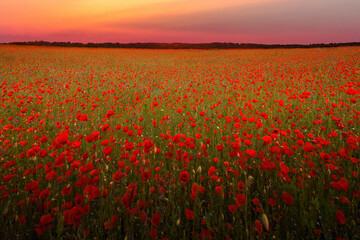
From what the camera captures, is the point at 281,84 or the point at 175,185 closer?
the point at 175,185

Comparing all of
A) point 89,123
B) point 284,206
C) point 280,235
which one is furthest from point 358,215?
point 89,123

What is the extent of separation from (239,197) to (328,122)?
312 centimetres

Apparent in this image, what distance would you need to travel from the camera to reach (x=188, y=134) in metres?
3.00

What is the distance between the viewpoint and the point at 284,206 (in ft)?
4.98

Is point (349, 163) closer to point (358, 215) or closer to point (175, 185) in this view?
point (358, 215)

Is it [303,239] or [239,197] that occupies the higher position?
[239,197]

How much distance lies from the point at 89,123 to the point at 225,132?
258cm

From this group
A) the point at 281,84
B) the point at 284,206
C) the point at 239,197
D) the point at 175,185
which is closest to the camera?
the point at 239,197

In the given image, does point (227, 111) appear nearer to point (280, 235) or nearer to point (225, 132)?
point (225, 132)

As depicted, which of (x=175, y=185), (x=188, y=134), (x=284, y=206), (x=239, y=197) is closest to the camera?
(x=239, y=197)

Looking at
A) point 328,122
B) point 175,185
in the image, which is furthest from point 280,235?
point 328,122

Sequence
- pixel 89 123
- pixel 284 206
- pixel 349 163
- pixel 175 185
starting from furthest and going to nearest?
pixel 89 123, pixel 349 163, pixel 175 185, pixel 284 206

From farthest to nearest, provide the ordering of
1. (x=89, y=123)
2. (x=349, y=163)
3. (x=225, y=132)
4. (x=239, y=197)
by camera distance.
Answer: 1. (x=89, y=123)
2. (x=225, y=132)
3. (x=349, y=163)
4. (x=239, y=197)

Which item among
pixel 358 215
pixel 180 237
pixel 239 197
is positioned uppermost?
pixel 239 197
